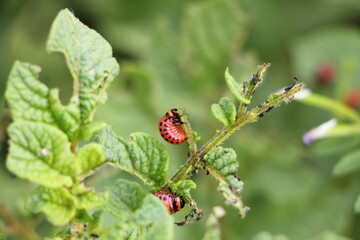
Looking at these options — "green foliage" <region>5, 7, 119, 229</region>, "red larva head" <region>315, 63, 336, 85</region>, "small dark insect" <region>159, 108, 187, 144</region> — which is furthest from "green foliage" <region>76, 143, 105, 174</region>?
"red larva head" <region>315, 63, 336, 85</region>

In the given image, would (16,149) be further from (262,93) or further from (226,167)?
(262,93)

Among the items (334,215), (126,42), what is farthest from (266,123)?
(126,42)

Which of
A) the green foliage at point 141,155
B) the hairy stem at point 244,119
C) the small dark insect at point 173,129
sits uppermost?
the small dark insect at point 173,129

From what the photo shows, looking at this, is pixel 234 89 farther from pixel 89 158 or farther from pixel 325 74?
pixel 325 74

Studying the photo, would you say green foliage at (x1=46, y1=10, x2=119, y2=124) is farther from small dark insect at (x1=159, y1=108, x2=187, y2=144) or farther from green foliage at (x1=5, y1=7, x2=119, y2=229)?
small dark insect at (x1=159, y1=108, x2=187, y2=144)

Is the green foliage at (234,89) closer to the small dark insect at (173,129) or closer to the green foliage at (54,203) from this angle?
the small dark insect at (173,129)

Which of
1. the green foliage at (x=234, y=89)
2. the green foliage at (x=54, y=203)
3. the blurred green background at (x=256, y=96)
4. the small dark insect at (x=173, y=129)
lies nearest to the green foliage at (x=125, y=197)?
the green foliage at (x=54, y=203)
